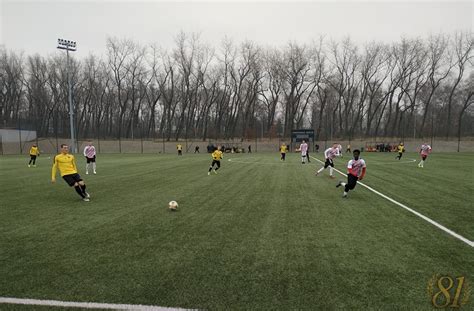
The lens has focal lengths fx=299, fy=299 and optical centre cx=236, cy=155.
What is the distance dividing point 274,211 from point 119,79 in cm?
6862

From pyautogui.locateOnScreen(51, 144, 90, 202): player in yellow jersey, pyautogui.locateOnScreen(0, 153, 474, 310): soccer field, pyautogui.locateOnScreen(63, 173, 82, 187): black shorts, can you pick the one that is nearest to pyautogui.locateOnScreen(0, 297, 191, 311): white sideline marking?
pyautogui.locateOnScreen(0, 153, 474, 310): soccer field

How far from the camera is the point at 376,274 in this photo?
4.43 m

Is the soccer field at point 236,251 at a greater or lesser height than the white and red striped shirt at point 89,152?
lesser

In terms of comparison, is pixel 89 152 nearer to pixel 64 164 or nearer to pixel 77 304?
pixel 64 164

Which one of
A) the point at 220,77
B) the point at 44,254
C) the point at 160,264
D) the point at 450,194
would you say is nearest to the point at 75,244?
the point at 44,254

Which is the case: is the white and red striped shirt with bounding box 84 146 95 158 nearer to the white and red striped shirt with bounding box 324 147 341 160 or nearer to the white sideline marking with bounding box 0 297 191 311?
the white and red striped shirt with bounding box 324 147 341 160

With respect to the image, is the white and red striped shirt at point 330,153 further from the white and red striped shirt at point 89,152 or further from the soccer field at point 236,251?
the white and red striped shirt at point 89,152

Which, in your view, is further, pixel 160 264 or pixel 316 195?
pixel 316 195

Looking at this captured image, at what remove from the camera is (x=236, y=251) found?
536 centimetres

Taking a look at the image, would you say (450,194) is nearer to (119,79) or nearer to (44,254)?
(44,254)

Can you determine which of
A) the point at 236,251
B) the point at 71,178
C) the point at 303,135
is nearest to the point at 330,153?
the point at 236,251

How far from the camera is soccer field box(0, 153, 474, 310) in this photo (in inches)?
152

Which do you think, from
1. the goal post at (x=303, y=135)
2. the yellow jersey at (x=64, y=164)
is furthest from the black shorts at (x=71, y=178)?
the goal post at (x=303, y=135)

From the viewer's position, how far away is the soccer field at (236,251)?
3865mm
